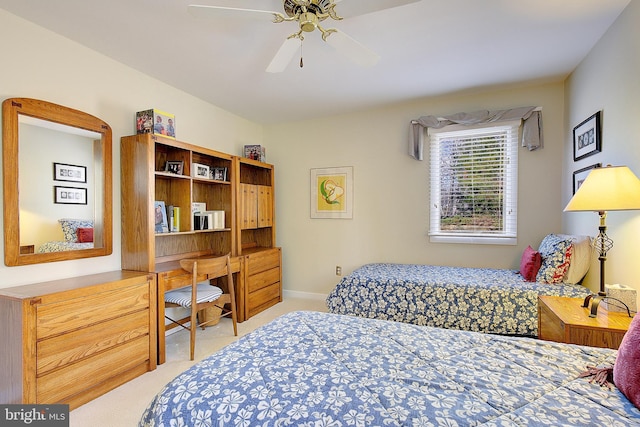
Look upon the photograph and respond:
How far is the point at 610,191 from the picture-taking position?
1726 mm

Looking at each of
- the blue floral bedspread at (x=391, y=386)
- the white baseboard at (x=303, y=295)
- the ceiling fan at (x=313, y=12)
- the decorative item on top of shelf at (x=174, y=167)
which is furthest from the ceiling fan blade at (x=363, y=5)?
the white baseboard at (x=303, y=295)

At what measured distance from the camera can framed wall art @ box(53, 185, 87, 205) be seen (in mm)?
2285

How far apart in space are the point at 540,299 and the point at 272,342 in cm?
191

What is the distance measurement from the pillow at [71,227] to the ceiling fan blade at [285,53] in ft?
6.18

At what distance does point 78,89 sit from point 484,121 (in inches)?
150

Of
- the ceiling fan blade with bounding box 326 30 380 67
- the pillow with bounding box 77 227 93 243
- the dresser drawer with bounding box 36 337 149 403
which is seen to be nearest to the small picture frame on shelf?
the pillow with bounding box 77 227 93 243

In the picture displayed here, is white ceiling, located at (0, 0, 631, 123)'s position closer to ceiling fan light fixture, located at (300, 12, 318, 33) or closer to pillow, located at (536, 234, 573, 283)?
ceiling fan light fixture, located at (300, 12, 318, 33)

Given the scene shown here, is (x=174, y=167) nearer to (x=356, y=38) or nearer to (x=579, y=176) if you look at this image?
(x=356, y=38)

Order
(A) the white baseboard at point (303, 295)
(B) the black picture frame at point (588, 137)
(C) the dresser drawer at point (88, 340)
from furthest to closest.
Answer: (A) the white baseboard at point (303, 295), (B) the black picture frame at point (588, 137), (C) the dresser drawer at point (88, 340)

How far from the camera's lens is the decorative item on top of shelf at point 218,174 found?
138 inches

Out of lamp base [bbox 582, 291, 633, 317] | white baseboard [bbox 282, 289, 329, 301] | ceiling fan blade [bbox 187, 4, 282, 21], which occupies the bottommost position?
white baseboard [bbox 282, 289, 329, 301]

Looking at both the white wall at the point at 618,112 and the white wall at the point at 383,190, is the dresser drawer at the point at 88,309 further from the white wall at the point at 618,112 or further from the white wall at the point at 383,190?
the white wall at the point at 618,112

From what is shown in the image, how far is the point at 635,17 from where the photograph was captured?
1.90 m

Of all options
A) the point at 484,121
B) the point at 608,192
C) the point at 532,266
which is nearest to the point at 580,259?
the point at 532,266
